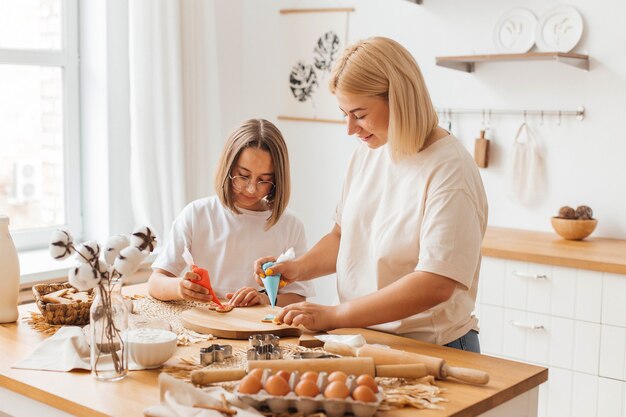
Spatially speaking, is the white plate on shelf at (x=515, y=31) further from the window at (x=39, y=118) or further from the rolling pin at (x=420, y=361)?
the rolling pin at (x=420, y=361)

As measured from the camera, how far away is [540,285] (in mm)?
3053

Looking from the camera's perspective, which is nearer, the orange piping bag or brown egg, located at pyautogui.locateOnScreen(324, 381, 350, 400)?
brown egg, located at pyautogui.locateOnScreen(324, 381, 350, 400)

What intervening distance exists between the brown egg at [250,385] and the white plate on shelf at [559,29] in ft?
8.40

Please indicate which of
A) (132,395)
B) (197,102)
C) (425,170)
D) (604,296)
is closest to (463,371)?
(425,170)

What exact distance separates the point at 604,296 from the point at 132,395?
1.99 m

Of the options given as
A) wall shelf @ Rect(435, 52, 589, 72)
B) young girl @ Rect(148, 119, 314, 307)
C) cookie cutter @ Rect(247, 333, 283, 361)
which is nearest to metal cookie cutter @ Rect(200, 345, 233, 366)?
cookie cutter @ Rect(247, 333, 283, 361)

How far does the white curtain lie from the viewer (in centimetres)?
380

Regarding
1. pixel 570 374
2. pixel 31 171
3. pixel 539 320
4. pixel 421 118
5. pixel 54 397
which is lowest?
pixel 570 374

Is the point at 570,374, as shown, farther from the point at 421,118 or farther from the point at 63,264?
the point at 63,264

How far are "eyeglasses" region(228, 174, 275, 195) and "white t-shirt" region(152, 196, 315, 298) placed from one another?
0.12 m

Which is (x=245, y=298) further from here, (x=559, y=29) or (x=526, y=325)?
(x=559, y=29)

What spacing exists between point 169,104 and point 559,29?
74.6 inches

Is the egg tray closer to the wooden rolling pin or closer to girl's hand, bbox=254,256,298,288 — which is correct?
the wooden rolling pin

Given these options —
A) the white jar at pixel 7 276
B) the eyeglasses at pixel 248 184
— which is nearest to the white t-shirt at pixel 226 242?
the eyeglasses at pixel 248 184
